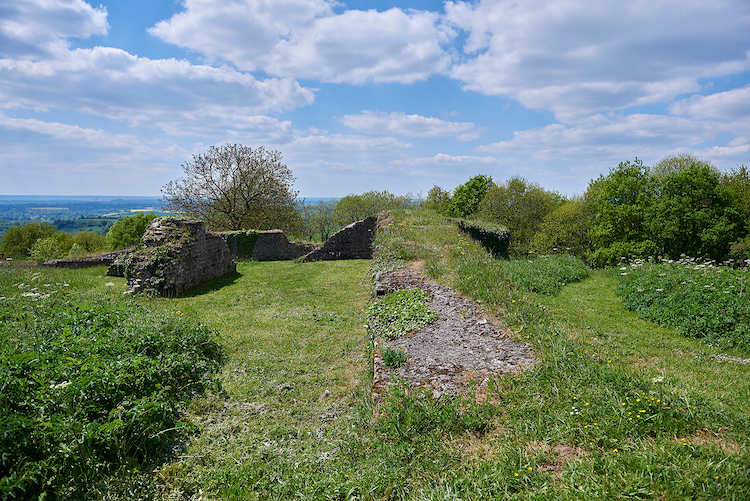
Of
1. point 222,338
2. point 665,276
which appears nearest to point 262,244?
point 222,338

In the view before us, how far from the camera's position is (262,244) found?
19.4 metres

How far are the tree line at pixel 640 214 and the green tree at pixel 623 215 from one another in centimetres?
6

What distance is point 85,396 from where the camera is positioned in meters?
3.83

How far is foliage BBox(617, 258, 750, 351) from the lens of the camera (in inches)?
333

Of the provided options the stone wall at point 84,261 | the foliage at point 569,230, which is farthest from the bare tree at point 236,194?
the foliage at point 569,230

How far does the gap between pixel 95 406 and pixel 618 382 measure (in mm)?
5411

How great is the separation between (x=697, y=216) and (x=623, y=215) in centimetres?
463

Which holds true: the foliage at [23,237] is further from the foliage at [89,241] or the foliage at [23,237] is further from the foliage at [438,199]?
the foliage at [438,199]

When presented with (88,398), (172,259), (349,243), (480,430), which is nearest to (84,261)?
(172,259)

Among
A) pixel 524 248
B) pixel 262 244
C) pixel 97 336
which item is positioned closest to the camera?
pixel 97 336

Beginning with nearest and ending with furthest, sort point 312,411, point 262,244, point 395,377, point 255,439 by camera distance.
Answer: point 255,439, point 395,377, point 312,411, point 262,244

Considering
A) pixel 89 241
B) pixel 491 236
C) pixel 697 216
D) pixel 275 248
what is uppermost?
pixel 697 216

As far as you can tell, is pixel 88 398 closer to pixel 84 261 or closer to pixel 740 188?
pixel 84 261

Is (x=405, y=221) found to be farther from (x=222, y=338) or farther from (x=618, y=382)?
(x=618, y=382)
